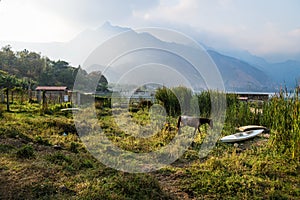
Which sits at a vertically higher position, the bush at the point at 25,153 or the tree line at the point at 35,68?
the tree line at the point at 35,68

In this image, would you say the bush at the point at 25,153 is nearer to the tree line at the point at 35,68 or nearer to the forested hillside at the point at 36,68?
the tree line at the point at 35,68

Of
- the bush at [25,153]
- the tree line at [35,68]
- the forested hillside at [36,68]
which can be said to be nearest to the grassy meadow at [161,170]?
the bush at [25,153]

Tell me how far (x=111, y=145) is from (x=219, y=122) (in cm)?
299

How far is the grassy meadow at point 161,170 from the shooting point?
105 inches

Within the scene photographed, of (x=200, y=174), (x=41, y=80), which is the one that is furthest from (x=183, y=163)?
(x=41, y=80)

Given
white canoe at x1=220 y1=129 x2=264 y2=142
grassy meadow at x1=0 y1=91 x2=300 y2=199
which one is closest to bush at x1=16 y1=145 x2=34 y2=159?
grassy meadow at x1=0 y1=91 x2=300 y2=199

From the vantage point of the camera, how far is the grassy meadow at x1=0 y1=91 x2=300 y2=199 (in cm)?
266

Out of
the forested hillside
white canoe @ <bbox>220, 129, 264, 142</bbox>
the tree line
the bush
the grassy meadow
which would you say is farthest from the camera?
the forested hillside

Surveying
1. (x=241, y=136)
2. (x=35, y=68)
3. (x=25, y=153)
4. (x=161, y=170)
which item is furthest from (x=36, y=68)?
(x=161, y=170)

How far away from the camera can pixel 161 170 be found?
11.1 feet

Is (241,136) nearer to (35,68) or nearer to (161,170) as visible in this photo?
(161,170)

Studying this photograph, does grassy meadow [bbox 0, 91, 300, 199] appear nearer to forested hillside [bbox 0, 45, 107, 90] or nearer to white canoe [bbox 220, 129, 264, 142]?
white canoe [bbox 220, 129, 264, 142]

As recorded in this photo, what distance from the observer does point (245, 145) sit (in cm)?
479

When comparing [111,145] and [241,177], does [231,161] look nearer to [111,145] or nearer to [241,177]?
[241,177]
